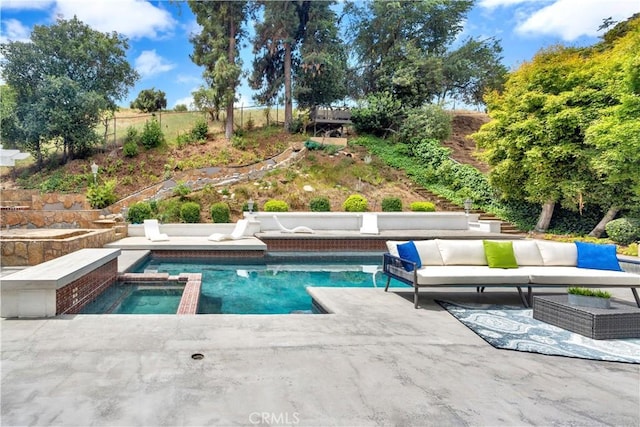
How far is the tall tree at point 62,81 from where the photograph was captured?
1853 centimetres

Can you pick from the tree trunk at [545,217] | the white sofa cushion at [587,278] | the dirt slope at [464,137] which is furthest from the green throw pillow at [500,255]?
the dirt slope at [464,137]

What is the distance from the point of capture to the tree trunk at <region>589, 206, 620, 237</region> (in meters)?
12.8

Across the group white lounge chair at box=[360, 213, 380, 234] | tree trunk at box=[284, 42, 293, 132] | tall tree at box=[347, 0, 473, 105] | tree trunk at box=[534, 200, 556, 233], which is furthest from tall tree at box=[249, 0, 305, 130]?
tree trunk at box=[534, 200, 556, 233]

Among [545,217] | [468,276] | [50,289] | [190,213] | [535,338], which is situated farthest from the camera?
[545,217]

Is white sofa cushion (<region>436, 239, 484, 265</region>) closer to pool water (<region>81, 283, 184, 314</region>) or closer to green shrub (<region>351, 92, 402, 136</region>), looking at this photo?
pool water (<region>81, 283, 184, 314</region>)

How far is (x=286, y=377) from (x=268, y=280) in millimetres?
4893

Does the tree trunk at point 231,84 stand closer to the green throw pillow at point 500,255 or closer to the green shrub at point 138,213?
the green shrub at point 138,213

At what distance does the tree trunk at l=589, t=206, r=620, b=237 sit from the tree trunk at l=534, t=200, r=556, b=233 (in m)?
1.60

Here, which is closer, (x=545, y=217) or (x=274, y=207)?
(x=274, y=207)

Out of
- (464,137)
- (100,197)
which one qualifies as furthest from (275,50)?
(464,137)

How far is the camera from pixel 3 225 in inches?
436

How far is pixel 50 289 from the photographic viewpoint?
3967 millimetres

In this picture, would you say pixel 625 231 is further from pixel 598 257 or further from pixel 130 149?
pixel 130 149

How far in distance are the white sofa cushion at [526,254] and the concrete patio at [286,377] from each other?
2.37 meters
